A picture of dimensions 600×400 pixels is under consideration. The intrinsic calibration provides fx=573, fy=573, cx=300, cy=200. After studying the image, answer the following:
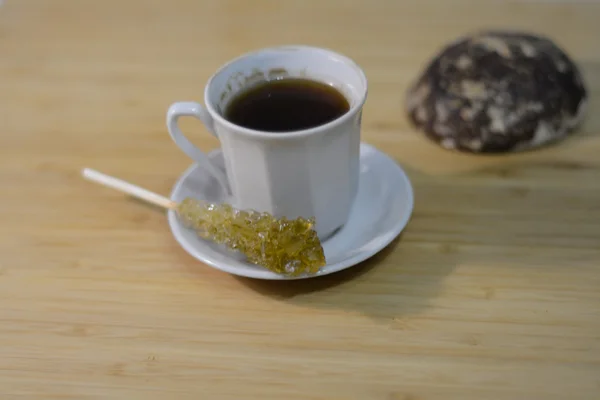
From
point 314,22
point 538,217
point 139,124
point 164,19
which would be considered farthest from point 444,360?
point 164,19

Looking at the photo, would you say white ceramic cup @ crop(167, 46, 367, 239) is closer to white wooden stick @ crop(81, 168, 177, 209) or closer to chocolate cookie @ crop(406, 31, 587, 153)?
white wooden stick @ crop(81, 168, 177, 209)

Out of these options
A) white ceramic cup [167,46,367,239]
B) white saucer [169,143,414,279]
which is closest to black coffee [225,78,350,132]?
white ceramic cup [167,46,367,239]

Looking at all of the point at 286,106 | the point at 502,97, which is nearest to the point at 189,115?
the point at 286,106

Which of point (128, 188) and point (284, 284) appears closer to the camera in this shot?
point (284, 284)

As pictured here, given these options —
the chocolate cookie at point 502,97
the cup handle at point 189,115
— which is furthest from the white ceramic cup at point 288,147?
the chocolate cookie at point 502,97

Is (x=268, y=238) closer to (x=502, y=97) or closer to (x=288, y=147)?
(x=288, y=147)

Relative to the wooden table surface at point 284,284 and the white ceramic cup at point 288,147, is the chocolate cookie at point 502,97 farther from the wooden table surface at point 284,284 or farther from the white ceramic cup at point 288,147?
the white ceramic cup at point 288,147
